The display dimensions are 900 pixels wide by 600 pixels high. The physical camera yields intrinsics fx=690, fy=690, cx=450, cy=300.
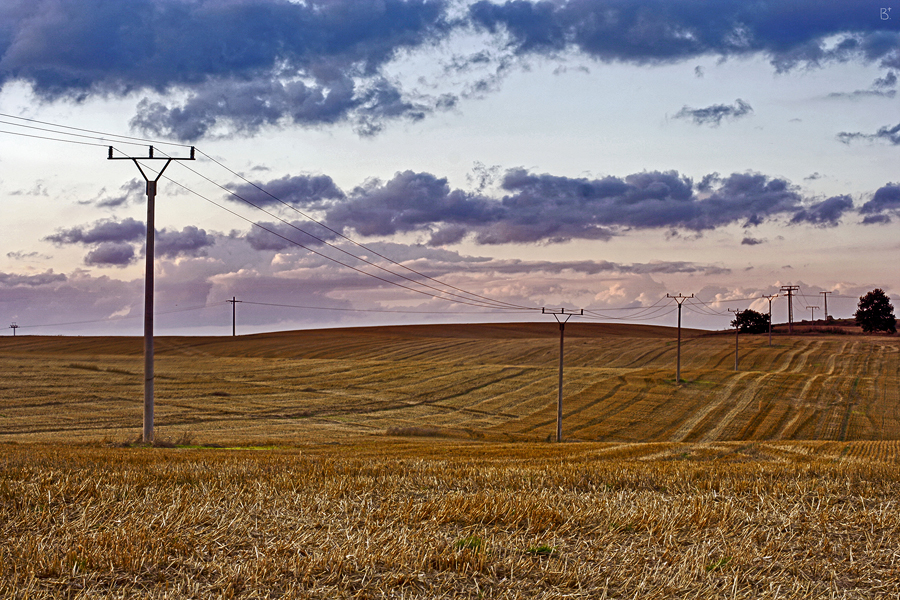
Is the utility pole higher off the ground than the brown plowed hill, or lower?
higher

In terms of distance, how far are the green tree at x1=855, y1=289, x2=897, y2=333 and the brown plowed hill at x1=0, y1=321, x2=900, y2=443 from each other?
32.9m

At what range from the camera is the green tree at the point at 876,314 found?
5463 inches

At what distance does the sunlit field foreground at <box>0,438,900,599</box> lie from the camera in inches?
249

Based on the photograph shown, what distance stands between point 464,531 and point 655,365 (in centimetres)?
8691

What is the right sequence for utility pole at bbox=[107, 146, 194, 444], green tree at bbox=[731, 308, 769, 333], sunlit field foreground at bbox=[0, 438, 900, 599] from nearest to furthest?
sunlit field foreground at bbox=[0, 438, 900, 599] → utility pole at bbox=[107, 146, 194, 444] → green tree at bbox=[731, 308, 769, 333]

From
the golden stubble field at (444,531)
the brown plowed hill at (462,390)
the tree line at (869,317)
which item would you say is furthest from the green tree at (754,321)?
the golden stubble field at (444,531)

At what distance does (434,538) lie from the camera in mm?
7367

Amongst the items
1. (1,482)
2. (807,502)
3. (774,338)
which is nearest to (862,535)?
(807,502)

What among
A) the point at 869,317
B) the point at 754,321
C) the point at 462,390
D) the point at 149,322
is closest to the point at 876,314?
the point at 869,317

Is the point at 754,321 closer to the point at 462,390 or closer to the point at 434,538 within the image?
the point at 462,390

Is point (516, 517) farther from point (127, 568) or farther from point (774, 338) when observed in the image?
point (774, 338)

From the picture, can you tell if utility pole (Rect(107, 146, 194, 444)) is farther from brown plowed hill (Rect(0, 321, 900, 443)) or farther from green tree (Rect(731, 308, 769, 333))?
green tree (Rect(731, 308, 769, 333))

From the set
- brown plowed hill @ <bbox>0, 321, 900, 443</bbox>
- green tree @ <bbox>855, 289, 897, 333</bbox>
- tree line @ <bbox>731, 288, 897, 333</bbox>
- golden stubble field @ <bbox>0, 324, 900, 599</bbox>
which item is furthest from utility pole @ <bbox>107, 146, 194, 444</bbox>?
green tree @ <bbox>855, 289, 897, 333</bbox>

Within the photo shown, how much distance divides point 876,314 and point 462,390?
360 ft
